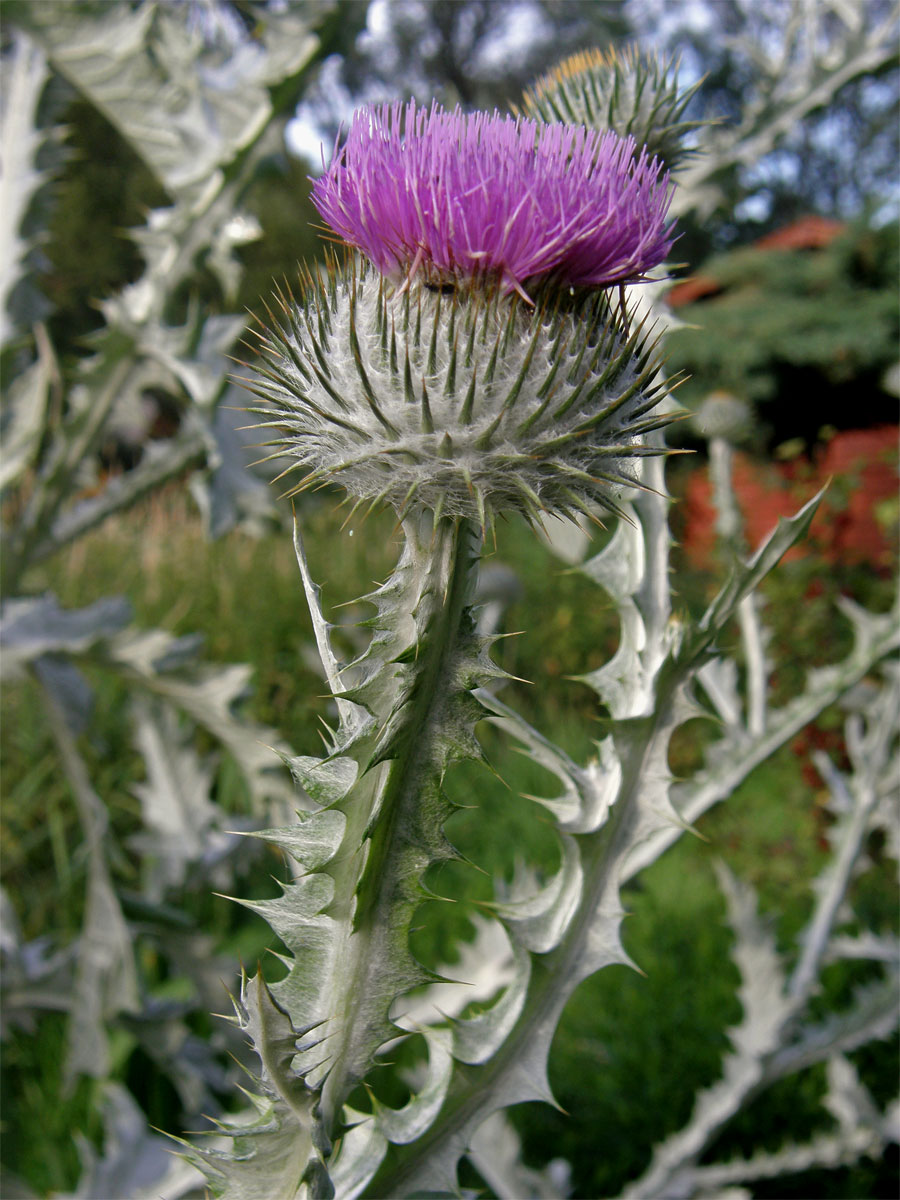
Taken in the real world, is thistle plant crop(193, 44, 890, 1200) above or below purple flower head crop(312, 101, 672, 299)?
below

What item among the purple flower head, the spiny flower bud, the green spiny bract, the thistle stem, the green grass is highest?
the spiny flower bud

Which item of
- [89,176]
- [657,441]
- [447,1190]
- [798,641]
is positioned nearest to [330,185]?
[657,441]

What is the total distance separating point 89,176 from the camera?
13453 millimetres

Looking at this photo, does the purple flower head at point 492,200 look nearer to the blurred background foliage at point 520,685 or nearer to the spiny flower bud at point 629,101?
the blurred background foliage at point 520,685

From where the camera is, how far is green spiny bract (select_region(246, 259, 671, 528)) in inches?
39.0

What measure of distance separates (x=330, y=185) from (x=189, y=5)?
179 centimetres

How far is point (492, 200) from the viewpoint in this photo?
3.15 feet

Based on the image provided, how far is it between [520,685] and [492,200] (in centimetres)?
556

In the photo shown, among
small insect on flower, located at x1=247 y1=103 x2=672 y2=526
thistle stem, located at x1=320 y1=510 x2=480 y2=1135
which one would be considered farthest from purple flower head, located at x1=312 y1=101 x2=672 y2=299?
thistle stem, located at x1=320 y1=510 x2=480 y2=1135

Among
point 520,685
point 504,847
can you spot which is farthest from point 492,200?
point 520,685

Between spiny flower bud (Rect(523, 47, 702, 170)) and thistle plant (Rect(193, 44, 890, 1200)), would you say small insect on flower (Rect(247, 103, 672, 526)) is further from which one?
spiny flower bud (Rect(523, 47, 702, 170))

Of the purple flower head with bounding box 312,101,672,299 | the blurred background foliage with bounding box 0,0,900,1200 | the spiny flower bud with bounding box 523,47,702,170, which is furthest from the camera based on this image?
the blurred background foliage with bounding box 0,0,900,1200

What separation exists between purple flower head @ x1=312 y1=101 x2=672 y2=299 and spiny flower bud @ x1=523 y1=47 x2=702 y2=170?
0.50 metres

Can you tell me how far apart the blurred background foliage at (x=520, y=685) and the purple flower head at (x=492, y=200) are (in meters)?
0.10
